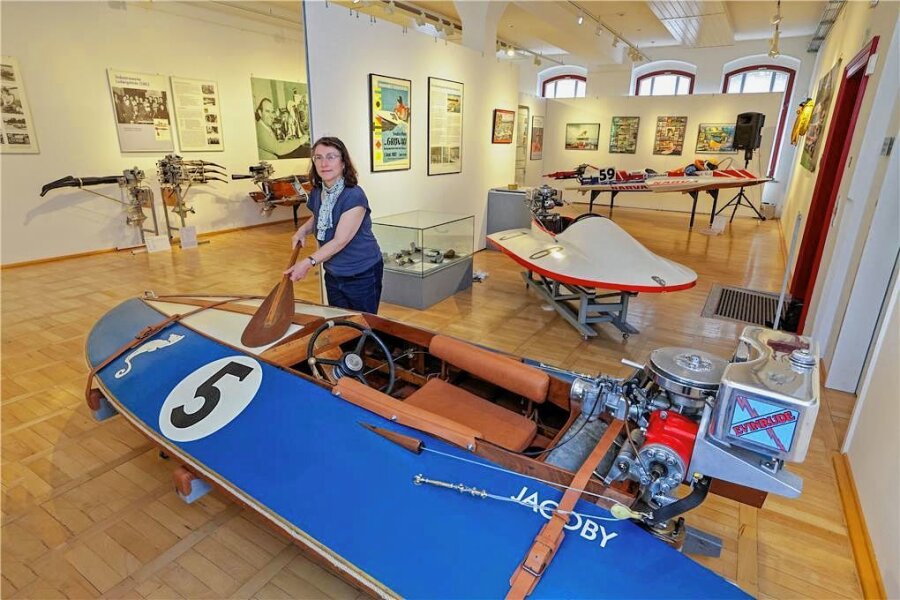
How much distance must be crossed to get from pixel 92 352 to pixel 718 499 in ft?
10.5

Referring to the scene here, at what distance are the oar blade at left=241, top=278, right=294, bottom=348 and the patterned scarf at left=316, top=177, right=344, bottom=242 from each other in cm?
45

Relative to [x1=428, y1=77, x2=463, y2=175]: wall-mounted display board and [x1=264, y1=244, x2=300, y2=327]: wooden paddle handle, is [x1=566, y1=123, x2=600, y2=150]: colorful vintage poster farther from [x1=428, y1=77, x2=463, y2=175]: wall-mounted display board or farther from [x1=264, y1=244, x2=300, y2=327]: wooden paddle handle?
[x1=264, y1=244, x2=300, y2=327]: wooden paddle handle

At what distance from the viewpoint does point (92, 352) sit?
2.47m

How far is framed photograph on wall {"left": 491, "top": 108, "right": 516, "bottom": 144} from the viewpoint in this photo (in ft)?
23.6

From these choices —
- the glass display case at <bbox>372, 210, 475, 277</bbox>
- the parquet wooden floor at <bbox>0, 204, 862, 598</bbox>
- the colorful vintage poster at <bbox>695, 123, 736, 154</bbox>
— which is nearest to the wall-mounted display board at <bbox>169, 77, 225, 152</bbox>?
the parquet wooden floor at <bbox>0, 204, 862, 598</bbox>

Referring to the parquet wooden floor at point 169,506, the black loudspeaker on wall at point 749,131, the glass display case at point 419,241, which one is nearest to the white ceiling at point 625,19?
the black loudspeaker on wall at point 749,131

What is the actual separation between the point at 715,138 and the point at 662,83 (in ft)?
8.90

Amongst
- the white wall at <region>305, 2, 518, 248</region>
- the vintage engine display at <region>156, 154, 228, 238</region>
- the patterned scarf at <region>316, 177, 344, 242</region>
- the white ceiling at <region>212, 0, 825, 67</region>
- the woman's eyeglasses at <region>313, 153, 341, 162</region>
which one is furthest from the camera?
the white ceiling at <region>212, 0, 825, 67</region>

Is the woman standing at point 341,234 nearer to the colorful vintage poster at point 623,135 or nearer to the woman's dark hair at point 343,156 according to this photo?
the woman's dark hair at point 343,156

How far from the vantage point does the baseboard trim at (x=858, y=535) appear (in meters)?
1.77

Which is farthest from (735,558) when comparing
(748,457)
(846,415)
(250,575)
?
(250,575)

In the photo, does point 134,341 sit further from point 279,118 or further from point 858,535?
point 279,118

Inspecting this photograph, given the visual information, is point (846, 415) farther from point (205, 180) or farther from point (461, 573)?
point (205, 180)

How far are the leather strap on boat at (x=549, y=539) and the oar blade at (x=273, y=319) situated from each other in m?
1.50
